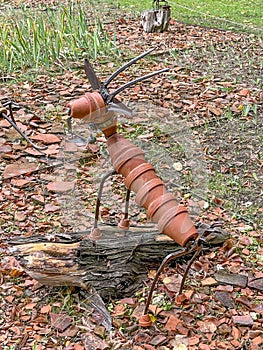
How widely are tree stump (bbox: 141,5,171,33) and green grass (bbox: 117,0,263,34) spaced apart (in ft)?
2.24

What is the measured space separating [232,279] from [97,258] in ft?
1.89

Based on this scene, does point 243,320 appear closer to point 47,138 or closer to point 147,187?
point 147,187

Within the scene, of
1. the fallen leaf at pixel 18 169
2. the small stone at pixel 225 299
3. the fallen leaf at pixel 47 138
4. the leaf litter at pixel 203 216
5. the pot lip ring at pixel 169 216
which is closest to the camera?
the pot lip ring at pixel 169 216

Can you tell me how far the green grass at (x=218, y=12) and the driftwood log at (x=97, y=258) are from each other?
420 centimetres

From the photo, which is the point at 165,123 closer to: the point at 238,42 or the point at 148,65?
the point at 148,65

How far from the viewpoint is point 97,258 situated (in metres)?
2.19

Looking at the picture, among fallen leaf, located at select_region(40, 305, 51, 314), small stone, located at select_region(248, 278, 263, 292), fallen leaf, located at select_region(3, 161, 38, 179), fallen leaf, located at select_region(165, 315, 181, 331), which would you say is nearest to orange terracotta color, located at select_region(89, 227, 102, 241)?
fallen leaf, located at select_region(40, 305, 51, 314)

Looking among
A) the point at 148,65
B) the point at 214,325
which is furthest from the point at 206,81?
the point at 214,325

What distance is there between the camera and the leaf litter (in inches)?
81.6

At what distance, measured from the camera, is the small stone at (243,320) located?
2.11 meters

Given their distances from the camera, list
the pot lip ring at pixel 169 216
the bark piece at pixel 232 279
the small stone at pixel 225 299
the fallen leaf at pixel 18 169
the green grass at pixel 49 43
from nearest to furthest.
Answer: the pot lip ring at pixel 169 216 < the small stone at pixel 225 299 < the bark piece at pixel 232 279 < the fallen leaf at pixel 18 169 < the green grass at pixel 49 43

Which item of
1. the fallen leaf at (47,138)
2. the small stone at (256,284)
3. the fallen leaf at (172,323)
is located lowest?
the fallen leaf at (47,138)

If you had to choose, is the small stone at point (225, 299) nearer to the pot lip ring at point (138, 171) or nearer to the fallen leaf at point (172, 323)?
the fallen leaf at point (172, 323)

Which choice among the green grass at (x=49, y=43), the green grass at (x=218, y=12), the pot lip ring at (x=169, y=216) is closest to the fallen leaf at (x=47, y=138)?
the green grass at (x=49, y=43)
